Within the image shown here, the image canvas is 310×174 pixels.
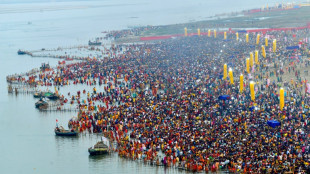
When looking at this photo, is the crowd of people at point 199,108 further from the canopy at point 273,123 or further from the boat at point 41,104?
the boat at point 41,104

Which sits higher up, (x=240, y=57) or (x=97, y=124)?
(x=240, y=57)

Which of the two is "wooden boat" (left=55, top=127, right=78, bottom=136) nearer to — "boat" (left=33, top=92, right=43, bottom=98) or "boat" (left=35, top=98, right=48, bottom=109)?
"boat" (left=35, top=98, right=48, bottom=109)

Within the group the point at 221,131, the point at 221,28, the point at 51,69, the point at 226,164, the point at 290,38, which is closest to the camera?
the point at 226,164

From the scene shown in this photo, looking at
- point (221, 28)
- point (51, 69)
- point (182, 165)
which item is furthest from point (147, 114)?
point (221, 28)

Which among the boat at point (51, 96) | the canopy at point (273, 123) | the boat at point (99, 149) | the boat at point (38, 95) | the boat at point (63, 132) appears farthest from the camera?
the boat at point (38, 95)

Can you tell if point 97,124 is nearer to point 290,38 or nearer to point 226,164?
point 226,164

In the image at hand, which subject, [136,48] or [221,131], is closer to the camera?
[221,131]

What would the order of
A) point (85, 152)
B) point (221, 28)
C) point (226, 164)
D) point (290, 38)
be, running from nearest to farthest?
point (226, 164), point (85, 152), point (290, 38), point (221, 28)

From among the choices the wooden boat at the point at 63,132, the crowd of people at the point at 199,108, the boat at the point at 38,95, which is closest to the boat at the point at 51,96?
the boat at the point at 38,95
